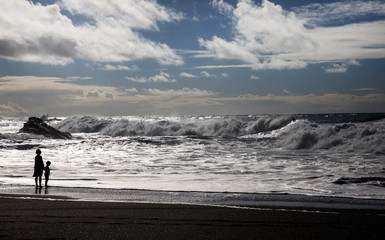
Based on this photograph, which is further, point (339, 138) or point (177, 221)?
point (339, 138)

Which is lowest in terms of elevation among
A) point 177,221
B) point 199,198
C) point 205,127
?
point 199,198

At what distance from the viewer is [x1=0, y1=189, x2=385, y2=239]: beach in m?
5.74

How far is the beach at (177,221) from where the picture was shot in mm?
5741

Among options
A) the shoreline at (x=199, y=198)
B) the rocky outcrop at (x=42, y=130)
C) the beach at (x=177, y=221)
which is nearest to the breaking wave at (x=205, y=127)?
the rocky outcrop at (x=42, y=130)

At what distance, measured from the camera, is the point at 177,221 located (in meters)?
6.61

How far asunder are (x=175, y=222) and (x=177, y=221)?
0.25ft

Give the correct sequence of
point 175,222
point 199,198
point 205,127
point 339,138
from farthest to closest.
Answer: point 205,127 → point 339,138 → point 199,198 → point 175,222

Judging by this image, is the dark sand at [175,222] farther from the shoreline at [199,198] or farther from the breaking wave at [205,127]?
the breaking wave at [205,127]

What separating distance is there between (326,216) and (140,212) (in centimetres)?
345

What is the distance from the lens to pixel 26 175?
44.7ft

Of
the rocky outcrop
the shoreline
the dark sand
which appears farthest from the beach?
the rocky outcrop

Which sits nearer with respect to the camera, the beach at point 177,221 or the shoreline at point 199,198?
the beach at point 177,221

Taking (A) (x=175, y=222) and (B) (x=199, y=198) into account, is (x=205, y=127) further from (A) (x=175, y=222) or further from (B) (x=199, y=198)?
(A) (x=175, y=222)

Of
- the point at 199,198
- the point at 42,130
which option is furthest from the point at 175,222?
the point at 42,130
